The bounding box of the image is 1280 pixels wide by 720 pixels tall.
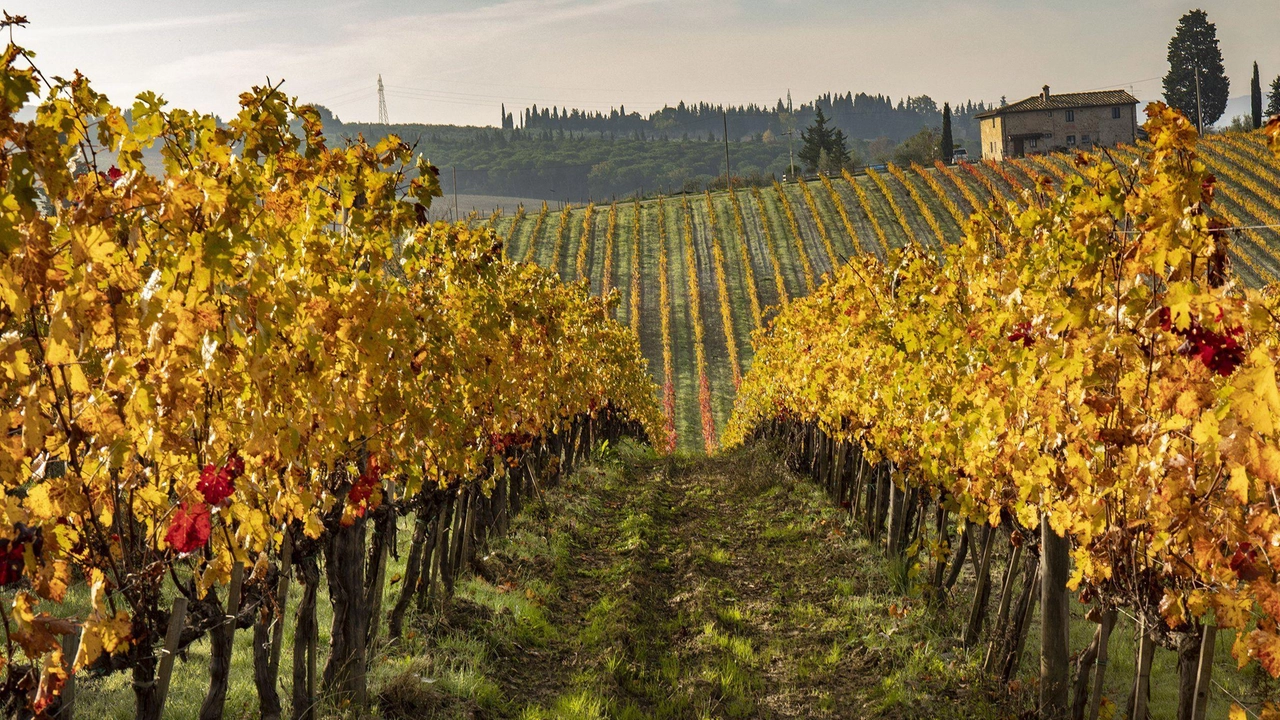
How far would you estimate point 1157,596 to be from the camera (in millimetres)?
4188

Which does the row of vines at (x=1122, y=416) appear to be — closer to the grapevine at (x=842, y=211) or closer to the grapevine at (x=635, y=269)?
the grapevine at (x=635, y=269)

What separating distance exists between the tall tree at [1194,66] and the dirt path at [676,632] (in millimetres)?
78914

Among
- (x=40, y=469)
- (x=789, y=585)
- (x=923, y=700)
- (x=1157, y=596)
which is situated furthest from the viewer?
(x=789, y=585)

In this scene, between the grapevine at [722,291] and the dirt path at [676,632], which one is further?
the grapevine at [722,291]

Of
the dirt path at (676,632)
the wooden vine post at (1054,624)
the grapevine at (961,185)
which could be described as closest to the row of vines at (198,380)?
the dirt path at (676,632)

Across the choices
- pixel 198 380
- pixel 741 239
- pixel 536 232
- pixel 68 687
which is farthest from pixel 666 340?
pixel 68 687

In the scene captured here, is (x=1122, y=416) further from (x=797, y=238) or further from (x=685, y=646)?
(x=797, y=238)

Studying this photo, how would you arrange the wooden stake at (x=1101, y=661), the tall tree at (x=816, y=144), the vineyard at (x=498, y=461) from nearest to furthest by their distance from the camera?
1. the vineyard at (x=498, y=461)
2. the wooden stake at (x=1101, y=661)
3. the tall tree at (x=816, y=144)

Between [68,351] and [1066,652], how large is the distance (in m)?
5.63

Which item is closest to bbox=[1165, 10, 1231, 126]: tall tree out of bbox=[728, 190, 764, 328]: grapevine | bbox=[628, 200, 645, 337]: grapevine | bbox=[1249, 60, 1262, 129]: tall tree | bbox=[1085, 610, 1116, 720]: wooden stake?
bbox=[1249, 60, 1262, 129]: tall tree

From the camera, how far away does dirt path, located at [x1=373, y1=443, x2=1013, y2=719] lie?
21.8 ft

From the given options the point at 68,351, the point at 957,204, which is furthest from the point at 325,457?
the point at 957,204

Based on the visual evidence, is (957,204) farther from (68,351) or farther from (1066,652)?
(68,351)

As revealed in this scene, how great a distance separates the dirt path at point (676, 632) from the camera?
21.8 feet
